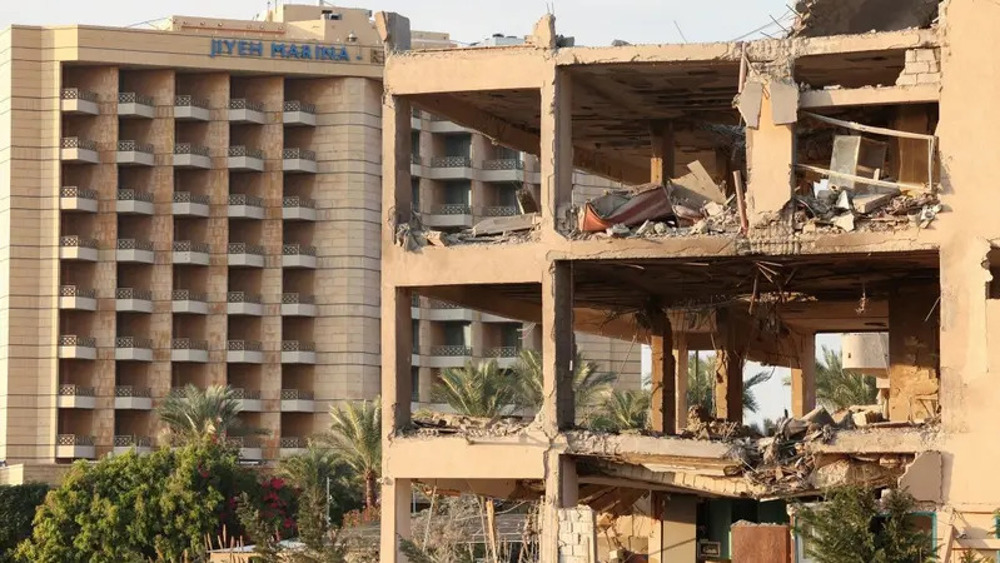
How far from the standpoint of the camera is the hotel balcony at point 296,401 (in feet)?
280

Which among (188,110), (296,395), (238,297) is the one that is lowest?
(296,395)

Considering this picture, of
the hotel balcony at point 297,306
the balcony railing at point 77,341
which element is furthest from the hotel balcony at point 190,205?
the balcony railing at point 77,341

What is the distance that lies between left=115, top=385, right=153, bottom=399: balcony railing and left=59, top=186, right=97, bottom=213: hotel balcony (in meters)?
7.43

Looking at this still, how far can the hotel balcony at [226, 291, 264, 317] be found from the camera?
8544cm

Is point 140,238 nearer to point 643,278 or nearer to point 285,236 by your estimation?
point 285,236

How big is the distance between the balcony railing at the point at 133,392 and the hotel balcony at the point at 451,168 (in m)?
16.2

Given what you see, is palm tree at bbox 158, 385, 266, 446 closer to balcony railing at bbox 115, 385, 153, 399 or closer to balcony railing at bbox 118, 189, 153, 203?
balcony railing at bbox 115, 385, 153, 399

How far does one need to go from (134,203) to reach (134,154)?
202 cm

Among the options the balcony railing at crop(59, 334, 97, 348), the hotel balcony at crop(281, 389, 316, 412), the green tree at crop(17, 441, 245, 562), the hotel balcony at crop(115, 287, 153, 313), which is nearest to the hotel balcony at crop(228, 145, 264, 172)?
the hotel balcony at crop(115, 287, 153, 313)

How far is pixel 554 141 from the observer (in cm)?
3203

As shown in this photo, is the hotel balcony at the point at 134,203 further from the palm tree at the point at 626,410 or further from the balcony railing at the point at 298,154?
the palm tree at the point at 626,410

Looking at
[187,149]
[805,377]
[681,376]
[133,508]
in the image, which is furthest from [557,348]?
[187,149]

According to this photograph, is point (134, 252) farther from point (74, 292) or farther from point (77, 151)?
point (77, 151)

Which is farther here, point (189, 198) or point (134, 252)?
point (189, 198)
